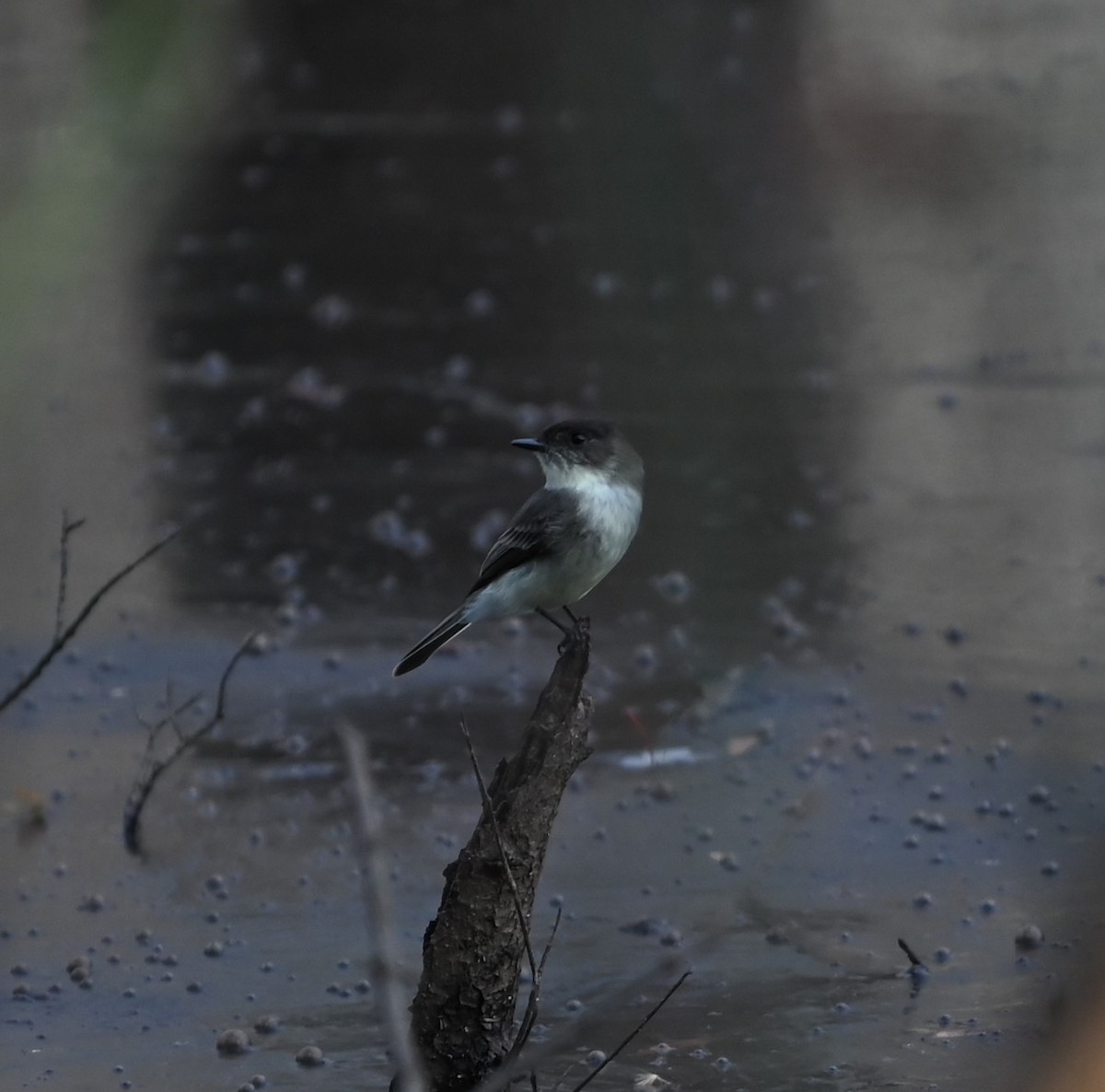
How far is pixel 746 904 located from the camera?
5.15 meters

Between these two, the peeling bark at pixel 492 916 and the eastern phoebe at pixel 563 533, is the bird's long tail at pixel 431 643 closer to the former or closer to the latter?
the eastern phoebe at pixel 563 533

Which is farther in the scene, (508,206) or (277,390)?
(508,206)

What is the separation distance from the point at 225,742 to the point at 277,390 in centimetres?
347

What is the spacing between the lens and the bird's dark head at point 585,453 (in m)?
4.81

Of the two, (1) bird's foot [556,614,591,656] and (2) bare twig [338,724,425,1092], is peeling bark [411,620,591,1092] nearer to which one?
(1) bird's foot [556,614,591,656]

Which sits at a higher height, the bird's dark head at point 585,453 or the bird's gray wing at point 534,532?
the bird's dark head at point 585,453

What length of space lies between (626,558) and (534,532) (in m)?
2.92

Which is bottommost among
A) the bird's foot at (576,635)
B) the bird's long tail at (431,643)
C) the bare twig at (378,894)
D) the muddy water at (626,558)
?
the muddy water at (626,558)

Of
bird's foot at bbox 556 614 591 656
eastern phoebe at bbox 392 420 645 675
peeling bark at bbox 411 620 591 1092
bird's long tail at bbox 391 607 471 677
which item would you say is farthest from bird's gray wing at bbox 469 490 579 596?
peeling bark at bbox 411 620 591 1092

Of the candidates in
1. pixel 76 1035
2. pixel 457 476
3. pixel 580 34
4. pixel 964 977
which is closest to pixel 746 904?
pixel 964 977

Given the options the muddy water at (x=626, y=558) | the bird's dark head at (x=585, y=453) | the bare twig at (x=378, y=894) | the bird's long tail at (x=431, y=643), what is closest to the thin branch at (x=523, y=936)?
the muddy water at (x=626, y=558)

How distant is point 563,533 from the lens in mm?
4641

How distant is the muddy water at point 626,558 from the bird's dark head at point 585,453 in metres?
1.11

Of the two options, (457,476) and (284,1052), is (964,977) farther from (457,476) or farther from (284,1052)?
(457,476)
